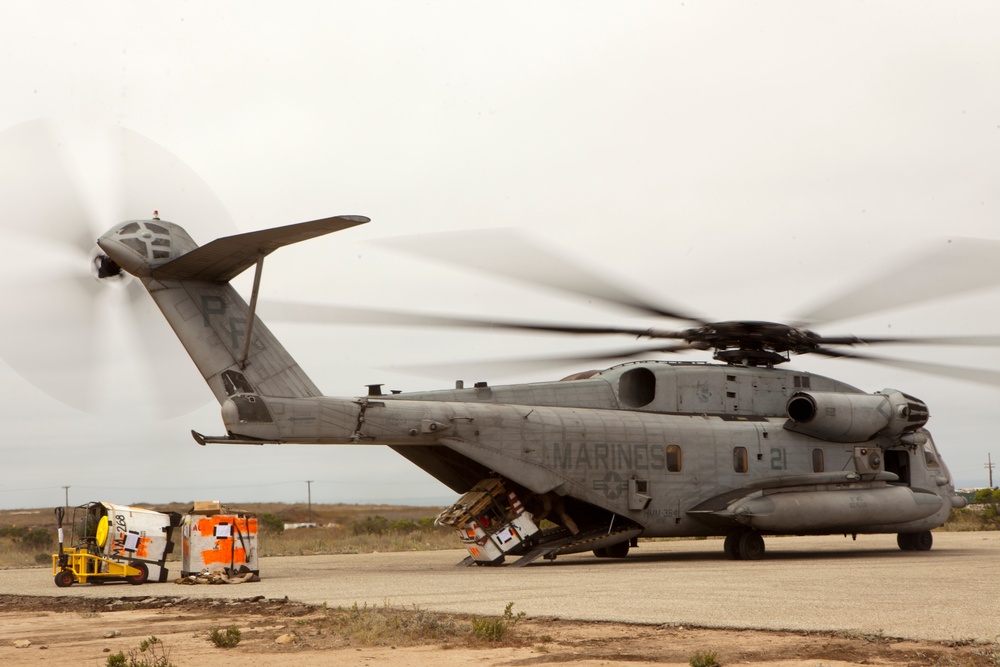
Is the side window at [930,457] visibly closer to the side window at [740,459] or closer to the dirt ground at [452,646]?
the side window at [740,459]

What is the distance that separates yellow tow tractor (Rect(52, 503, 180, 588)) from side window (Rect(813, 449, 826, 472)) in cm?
1367

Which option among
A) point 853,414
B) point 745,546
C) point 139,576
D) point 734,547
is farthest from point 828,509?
point 139,576

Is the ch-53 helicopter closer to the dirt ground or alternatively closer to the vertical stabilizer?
the vertical stabilizer

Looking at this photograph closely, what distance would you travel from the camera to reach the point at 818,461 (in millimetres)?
22625

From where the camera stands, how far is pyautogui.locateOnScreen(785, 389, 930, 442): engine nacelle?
2203 cm

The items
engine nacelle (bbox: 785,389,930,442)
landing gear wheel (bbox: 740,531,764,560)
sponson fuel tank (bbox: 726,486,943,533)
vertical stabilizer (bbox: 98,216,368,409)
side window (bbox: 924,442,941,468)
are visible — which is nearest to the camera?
vertical stabilizer (bbox: 98,216,368,409)

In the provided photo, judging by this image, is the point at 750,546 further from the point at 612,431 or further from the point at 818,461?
the point at 612,431

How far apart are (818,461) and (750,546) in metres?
2.93

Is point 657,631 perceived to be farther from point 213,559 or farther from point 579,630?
point 213,559

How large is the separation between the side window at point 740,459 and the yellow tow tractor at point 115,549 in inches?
455

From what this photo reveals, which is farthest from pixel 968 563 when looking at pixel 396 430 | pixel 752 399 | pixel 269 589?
pixel 269 589

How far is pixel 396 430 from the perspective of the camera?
18.3 metres

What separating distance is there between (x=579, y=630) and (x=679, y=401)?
13.3 meters

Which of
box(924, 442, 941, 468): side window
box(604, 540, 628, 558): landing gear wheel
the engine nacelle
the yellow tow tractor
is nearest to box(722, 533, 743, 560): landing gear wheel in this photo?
box(604, 540, 628, 558): landing gear wheel
